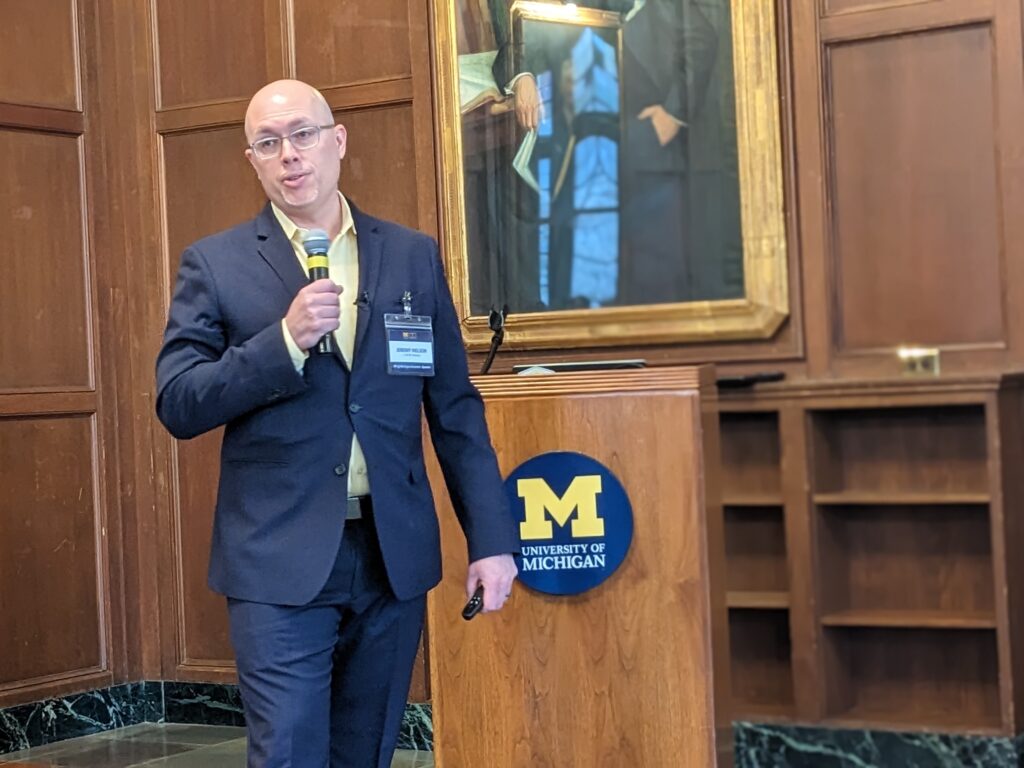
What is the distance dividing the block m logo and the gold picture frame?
1.47 metres

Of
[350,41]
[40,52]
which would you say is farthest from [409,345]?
[40,52]

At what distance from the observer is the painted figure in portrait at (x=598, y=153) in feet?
14.4

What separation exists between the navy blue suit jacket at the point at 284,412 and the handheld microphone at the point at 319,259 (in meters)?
0.07

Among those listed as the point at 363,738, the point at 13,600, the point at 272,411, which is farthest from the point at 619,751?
the point at 13,600

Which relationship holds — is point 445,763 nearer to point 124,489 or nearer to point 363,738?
point 363,738

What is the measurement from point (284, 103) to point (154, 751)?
306 centimetres

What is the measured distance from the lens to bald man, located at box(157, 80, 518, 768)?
232 centimetres

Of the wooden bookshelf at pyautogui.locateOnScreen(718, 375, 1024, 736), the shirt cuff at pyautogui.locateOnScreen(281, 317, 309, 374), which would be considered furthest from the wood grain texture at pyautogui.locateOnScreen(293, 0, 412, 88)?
the shirt cuff at pyautogui.locateOnScreen(281, 317, 309, 374)

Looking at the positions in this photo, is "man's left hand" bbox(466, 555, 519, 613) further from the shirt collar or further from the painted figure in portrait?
the painted figure in portrait

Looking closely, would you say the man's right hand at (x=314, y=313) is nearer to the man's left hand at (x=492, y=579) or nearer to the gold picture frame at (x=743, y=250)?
the man's left hand at (x=492, y=579)

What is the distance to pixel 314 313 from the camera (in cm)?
218

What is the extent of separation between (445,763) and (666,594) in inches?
25.2

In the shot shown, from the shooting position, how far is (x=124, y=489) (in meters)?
5.30

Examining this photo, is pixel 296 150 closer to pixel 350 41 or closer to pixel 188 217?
pixel 350 41
